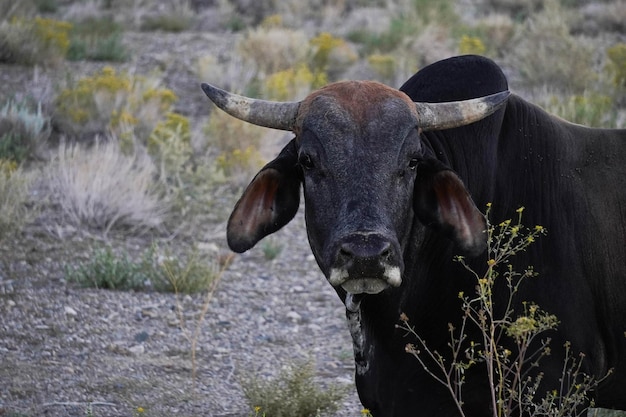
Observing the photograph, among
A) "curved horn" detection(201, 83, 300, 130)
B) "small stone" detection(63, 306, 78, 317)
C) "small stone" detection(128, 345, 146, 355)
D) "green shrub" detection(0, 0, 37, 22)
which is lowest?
"small stone" detection(128, 345, 146, 355)

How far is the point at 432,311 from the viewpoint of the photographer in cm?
530

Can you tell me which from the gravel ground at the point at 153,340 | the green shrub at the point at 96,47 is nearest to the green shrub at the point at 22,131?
the gravel ground at the point at 153,340

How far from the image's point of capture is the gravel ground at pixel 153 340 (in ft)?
23.0

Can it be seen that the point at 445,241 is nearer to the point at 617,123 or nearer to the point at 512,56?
the point at 617,123

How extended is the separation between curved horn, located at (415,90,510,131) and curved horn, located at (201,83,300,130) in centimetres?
64

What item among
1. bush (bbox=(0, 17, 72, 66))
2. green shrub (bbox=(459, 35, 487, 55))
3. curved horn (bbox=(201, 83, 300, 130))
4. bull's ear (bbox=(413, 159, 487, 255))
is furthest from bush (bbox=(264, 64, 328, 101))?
bull's ear (bbox=(413, 159, 487, 255))

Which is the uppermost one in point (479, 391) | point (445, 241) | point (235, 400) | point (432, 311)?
point (445, 241)

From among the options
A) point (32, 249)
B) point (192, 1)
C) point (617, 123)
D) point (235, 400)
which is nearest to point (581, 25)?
point (192, 1)

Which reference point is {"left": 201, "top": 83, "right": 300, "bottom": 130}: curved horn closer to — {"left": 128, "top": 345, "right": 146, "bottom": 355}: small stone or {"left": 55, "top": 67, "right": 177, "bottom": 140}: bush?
{"left": 128, "top": 345, "right": 146, "bottom": 355}: small stone

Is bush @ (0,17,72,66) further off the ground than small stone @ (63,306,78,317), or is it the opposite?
bush @ (0,17,72,66)

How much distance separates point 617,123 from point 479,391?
764 cm

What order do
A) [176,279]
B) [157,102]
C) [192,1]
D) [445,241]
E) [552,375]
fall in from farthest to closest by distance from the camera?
[192,1]
[157,102]
[176,279]
[445,241]
[552,375]

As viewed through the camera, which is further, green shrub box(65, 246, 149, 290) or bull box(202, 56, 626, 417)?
green shrub box(65, 246, 149, 290)

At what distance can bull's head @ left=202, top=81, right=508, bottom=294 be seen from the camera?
15.1 feet
